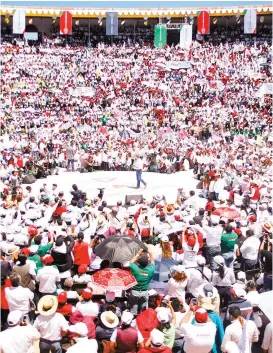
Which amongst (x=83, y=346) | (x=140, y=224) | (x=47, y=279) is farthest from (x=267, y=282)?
(x=83, y=346)

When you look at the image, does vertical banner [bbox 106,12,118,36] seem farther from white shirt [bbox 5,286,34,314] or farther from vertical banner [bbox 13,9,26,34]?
white shirt [bbox 5,286,34,314]

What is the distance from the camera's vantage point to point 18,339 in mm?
5188

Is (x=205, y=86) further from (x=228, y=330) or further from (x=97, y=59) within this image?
(x=228, y=330)

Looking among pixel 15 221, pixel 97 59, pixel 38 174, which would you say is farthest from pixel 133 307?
pixel 97 59

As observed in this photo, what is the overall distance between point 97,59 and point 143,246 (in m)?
33.3

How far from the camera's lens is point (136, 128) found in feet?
88.4

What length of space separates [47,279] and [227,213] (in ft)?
14.5

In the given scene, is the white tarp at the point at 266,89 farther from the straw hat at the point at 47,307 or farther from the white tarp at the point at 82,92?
the straw hat at the point at 47,307

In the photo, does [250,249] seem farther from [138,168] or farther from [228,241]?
[138,168]

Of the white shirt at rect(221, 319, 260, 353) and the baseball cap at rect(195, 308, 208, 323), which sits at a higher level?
the baseball cap at rect(195, 308, 208, 323)

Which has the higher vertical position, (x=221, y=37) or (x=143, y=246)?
(x=221, y=37)

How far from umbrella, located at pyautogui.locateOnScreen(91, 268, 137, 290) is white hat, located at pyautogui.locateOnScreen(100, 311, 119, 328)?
93 centimetres

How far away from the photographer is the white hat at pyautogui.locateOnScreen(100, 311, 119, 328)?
5793mm

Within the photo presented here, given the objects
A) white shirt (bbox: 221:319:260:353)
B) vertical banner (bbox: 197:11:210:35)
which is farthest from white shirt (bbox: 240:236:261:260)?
vertical banner (bbox: 197:11:210:35)
